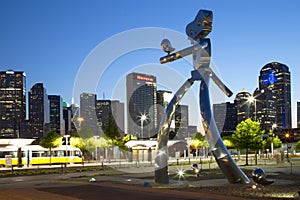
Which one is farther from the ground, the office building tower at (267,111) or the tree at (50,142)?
the office building tower at (267,111)

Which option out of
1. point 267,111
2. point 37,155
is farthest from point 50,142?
point 267,111

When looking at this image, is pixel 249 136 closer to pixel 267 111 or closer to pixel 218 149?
pixel 218 149

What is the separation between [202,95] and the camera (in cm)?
1845

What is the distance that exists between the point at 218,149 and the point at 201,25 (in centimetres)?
563

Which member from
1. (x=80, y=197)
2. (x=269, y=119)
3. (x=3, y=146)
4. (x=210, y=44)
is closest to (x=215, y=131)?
(x=210, y=44)

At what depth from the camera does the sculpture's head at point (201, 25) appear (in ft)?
58.2

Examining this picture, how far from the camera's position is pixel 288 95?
6791 inches

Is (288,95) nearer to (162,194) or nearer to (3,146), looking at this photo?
(3,146)

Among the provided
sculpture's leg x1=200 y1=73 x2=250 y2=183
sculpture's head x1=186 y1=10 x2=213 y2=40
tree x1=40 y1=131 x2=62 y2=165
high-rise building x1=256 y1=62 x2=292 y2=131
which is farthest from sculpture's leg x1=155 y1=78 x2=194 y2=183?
high-rise building x1=256 y1=62 x2=292 y2=131

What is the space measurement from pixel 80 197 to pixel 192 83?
25.7 feet

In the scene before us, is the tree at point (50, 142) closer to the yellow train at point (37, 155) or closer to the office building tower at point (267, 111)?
the yellow train at point (37, 155)

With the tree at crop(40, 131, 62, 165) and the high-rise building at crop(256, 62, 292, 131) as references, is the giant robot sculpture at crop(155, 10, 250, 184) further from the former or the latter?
the high-rise building at crop(256, 62, 292, 131)

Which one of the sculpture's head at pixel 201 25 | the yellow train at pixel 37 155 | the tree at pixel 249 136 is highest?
the sculpture's head at pixel 201 25

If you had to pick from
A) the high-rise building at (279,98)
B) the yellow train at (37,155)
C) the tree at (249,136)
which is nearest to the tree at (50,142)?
the yellow train at (37,155)
